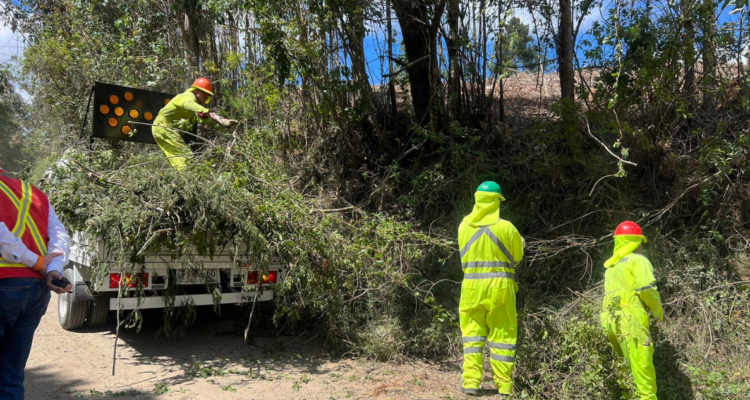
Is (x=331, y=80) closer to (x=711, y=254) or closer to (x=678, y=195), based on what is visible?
(x=678, y=195)

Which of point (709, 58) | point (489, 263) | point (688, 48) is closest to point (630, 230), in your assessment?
point (489, 263)

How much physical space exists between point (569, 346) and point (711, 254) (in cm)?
260

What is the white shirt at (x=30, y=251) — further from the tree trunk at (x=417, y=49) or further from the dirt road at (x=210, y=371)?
the tree trunk at (x=417, y=49)

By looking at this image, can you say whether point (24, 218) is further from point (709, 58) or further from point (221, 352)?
point (709, 58)

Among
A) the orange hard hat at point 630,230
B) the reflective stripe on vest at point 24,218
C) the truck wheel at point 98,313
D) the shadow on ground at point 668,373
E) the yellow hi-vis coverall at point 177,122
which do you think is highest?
the yellow hi-vis coverall at point 177,122

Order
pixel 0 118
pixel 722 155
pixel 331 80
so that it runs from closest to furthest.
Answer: pixel 722 155
pixel 331 80
pixel 0 118

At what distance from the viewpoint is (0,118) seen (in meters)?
26.7

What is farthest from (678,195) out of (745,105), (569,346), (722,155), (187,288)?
(187,288)

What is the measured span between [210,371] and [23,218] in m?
2.30

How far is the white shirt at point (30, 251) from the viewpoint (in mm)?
2525

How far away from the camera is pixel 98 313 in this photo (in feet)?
18.0

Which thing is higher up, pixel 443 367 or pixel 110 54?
pixel 110 54

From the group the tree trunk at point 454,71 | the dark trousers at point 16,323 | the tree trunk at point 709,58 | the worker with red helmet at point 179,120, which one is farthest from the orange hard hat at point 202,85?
the tree trunk at point 709,58

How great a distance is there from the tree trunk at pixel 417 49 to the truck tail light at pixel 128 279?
4.27 m
